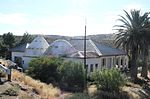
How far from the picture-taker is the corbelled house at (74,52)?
46062 mm

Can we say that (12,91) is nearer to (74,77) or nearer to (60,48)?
(74,77)

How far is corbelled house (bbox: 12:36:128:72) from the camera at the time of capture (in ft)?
151

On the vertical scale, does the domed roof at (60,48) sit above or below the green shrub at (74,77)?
above

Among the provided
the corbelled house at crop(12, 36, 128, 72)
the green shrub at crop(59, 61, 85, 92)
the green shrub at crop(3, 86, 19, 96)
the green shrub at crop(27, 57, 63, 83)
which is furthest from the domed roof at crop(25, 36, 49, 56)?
Result: the green shrub at crop(3, 86, 19, 96)

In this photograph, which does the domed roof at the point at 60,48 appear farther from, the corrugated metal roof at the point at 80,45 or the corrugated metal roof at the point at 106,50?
the corrugated metal roof at the point at 106,50

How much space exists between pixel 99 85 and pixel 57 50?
18.6 m

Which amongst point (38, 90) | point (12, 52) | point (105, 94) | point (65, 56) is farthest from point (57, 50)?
point (38, 90)

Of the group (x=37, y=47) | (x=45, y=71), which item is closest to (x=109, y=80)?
(x=45, y=71)

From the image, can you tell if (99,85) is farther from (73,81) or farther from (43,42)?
(43,42)

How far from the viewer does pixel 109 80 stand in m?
30.1

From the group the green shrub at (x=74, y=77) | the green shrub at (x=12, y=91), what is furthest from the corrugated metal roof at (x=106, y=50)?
the green shrub at (x=12, y=91)

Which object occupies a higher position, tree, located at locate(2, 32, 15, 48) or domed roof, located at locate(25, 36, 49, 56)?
tree, located at locate(2, 32, 15, 48)

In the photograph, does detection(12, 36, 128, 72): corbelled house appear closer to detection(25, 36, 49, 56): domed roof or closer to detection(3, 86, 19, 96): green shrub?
detection(25, 36, 49, 56): domed roof

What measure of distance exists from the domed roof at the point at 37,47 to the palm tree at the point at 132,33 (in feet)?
45.4
